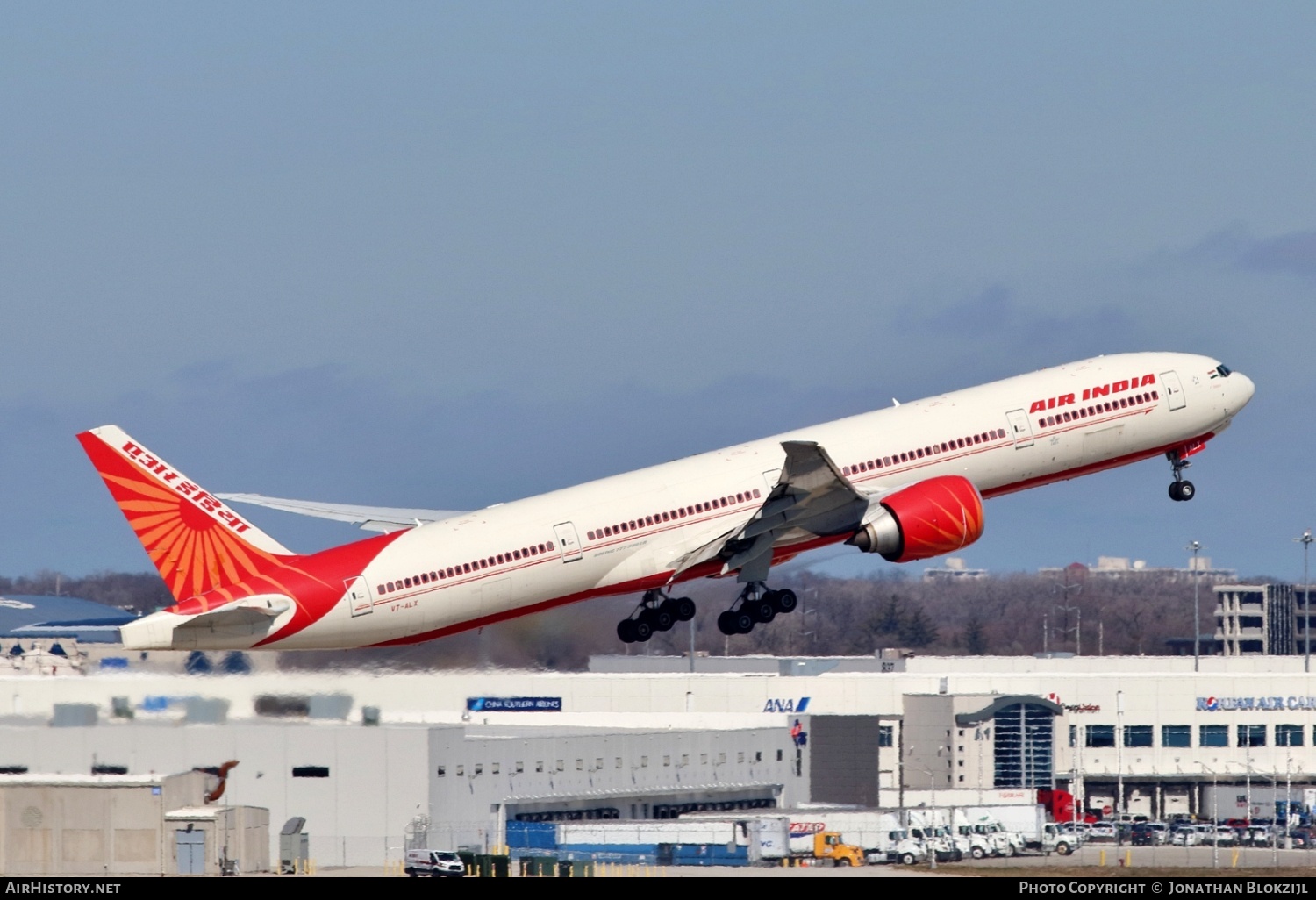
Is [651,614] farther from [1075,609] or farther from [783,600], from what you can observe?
[1075,609]

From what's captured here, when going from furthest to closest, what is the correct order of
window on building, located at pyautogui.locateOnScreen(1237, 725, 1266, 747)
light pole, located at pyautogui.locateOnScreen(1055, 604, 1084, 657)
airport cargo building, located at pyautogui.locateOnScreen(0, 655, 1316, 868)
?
light pole, located at pyautogui.locateOnScreen(1055, 604, 1084, 657) < window on building, located at pyautogui.locateOnScreen(1237, 725, 1266, 747) < airport cargo building, located at pyautogui.locateOnScreen(0, 655, 1316, 868)

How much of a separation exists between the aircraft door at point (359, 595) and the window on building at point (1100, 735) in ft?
165

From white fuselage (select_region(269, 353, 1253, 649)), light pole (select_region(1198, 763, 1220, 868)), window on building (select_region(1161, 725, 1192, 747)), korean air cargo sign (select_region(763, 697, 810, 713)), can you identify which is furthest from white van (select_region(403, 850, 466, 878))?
window on building (select_region(1161, 725, 1192, 747))

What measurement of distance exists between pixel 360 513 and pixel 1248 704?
49478 millimetres

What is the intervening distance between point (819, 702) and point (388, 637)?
121ft

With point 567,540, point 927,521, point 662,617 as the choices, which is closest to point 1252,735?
point 662,617

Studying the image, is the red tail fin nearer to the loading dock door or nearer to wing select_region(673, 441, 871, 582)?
the loading dock door

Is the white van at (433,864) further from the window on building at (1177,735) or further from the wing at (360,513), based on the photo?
the window on building at (1177,735)

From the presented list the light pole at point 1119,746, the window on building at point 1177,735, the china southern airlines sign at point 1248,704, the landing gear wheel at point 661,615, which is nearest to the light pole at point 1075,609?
the china southern airlines sign at point 1248,704

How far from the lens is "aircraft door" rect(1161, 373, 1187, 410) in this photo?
183 feet

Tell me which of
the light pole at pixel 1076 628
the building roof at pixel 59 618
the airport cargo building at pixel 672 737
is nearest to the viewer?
the airport cargo building at pixel 672 737

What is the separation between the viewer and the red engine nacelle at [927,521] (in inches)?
1996

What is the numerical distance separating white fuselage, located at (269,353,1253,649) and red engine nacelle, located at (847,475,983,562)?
3.19ft

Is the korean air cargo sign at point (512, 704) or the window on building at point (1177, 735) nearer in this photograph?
the korean air cargo sign at point (512, 704)
